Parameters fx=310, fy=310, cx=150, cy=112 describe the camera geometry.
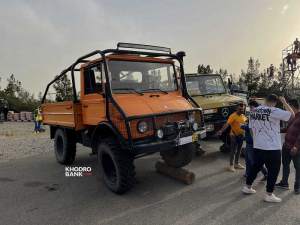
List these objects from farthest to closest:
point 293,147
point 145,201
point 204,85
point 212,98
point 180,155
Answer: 1. point 204,85
2. point 212,98
3. point 180,155
4. point 145,201
5. point 293,147

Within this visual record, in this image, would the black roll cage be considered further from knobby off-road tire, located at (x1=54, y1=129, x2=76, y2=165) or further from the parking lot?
knobby off-road tire, located at (x1=54, y1=129, x2=76, y2=165)

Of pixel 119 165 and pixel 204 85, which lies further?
pixel 204 85

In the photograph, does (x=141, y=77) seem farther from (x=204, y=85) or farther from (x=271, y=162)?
(x=204, y=85)

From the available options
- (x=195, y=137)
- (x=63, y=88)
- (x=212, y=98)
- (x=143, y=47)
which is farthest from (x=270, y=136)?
(x=63, y=88)

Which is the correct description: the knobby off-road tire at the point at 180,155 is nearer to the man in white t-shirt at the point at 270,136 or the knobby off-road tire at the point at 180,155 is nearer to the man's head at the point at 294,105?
the man in white t-shirt at the point at 270,136

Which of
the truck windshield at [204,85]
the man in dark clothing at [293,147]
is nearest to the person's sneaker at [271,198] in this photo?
the man in dark clothing at [293,147]

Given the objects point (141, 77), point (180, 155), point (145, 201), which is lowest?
point (145, 201)

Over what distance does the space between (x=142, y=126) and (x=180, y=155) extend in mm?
1455

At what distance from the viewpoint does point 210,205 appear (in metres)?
4.68

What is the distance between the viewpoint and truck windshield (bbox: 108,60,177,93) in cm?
565

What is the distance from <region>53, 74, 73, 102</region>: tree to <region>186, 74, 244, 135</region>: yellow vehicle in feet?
11.4

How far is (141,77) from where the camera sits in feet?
19.7

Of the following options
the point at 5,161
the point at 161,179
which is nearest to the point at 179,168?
the point at 161,179

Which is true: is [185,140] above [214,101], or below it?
below
